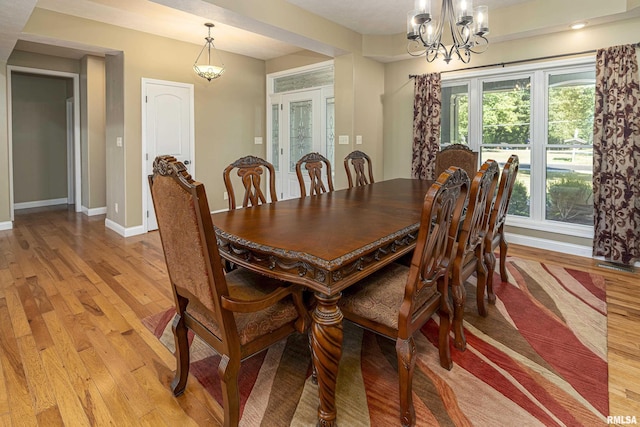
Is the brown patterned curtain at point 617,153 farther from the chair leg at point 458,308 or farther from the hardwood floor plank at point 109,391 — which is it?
the hardwood floor plank at point 109,391

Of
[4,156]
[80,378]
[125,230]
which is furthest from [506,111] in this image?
[4,156]

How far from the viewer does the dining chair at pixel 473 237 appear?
188cm

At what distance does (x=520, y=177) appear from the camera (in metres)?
4.36

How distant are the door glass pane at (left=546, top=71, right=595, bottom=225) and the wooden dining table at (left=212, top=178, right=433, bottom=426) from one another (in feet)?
9.22

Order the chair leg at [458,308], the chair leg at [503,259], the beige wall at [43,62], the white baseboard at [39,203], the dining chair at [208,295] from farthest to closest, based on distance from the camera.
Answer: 1. the white baseboard at [39,203]
2. the beige wall at [43,62]
3. the chair leg at [503,259]
4. the chair leg at [458,308]
5. the dining chair at [208,295]

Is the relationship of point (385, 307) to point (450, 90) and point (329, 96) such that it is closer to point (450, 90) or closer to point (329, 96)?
point (450, 90)

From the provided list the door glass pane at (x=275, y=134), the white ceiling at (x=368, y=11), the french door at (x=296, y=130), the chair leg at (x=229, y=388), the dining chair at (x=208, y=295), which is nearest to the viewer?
the dining chair at (x=208, y=295)

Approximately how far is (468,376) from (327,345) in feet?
3.05

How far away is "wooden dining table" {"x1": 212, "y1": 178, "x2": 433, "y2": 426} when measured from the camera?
1.40m

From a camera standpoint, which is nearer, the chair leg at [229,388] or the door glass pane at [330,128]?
the chair leg at [229,388]

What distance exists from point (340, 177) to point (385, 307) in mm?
3557

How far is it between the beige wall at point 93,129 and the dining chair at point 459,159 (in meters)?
5.34

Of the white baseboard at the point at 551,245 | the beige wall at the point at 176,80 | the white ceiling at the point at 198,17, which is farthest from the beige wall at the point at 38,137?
the white baseboard at the point at 551,245

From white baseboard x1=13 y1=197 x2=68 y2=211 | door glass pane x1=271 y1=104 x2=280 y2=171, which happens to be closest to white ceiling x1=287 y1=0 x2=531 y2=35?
door glass pane x1=271 y1=104 x2=280 y2=171
